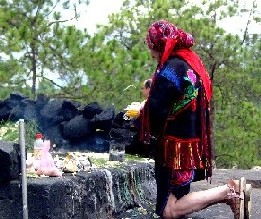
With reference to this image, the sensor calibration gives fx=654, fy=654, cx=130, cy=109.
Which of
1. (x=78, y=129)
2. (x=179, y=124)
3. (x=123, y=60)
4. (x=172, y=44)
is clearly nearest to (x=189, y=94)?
(x=179, y=124)

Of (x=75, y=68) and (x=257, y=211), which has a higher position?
(x=75, y=68)

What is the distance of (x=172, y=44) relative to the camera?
16.1ft

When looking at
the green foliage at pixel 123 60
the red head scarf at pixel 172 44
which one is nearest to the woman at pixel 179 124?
the red head scarf at pixel 172 44

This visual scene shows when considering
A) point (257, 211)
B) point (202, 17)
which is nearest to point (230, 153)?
point (202, 17)

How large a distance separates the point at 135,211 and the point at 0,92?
7938mm

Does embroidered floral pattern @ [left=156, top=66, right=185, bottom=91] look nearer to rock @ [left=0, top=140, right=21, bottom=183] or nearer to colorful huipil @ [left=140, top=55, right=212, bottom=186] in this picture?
colorful huipil @ [left=140, top=55, right=212, bottom=186]

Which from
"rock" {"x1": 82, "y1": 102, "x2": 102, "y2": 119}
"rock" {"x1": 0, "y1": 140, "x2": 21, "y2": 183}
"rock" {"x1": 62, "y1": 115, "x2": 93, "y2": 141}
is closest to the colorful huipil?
"rock" {"x1": 0, "y1": 140, "x2": 21, "y2": 183}

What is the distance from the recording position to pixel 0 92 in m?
13.1

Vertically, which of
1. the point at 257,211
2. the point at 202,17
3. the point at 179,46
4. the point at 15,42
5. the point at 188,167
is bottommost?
the point at 257,211

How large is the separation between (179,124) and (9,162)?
1387 mm

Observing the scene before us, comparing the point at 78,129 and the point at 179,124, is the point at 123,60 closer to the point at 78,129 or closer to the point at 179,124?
the point at 78,129

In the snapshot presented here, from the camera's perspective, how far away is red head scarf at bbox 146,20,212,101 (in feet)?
16.0

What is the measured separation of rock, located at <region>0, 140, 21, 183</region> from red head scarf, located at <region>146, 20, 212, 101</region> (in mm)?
1310

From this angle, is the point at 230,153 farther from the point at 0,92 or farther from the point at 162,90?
the point at 162,90
